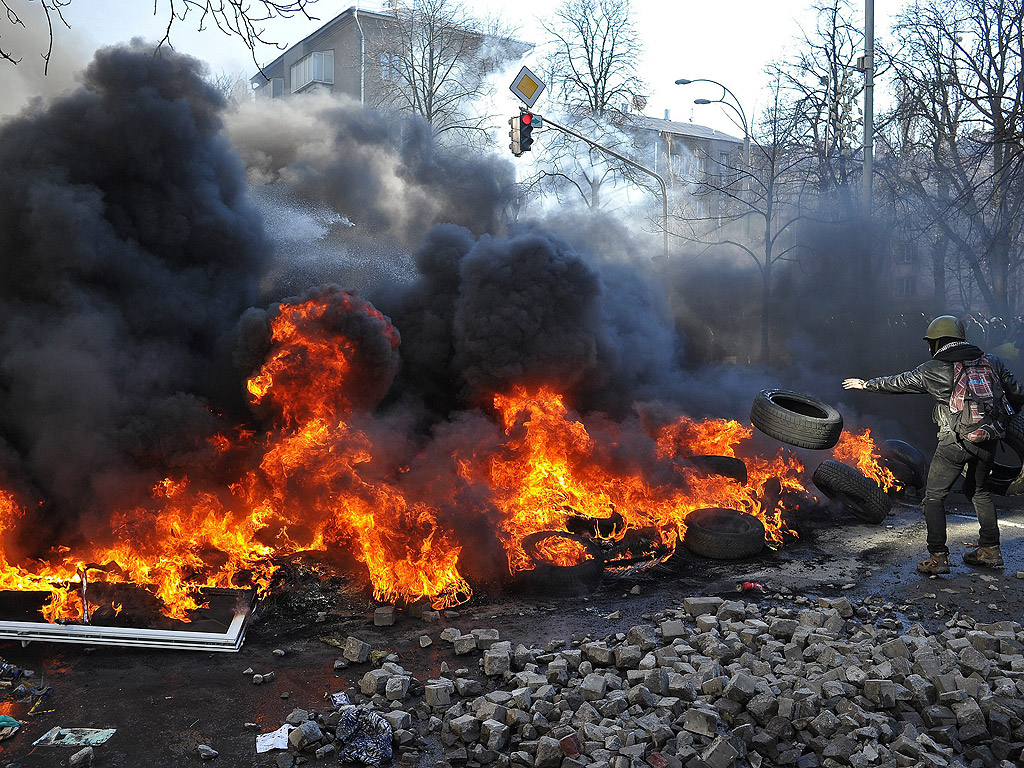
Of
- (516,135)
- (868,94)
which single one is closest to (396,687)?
(516,135)

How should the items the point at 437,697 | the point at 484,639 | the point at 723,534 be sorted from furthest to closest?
the point at 723,534 → the point at 484,639 → the point at 437,697

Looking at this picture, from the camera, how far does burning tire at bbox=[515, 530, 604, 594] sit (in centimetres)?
754

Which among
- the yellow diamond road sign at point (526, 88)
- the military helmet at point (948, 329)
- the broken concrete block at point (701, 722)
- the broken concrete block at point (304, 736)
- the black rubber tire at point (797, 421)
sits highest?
the yellow diamond road sign at point (526, 88)

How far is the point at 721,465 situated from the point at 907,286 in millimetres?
13836

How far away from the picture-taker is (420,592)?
719cm

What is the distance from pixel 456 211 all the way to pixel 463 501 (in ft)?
27.1

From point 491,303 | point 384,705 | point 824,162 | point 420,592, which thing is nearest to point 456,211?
point 491,303

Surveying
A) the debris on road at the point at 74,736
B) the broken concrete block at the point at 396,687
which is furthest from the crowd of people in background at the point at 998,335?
the debris on road at the point at 74,736

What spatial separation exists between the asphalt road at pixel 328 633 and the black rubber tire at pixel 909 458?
182cm

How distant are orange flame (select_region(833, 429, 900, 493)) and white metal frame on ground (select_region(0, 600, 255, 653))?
29.3 feet

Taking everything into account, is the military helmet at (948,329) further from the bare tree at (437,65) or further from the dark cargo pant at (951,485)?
the bare tree at (437,65)

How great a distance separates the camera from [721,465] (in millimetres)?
10383

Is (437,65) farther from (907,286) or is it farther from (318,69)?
(907,286)

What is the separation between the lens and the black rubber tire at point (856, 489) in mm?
9844
